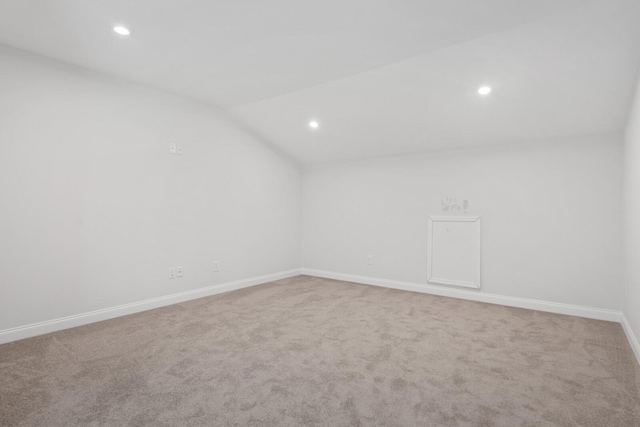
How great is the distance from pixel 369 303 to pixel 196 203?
2491 millimetres

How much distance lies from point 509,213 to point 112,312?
4.52 metres

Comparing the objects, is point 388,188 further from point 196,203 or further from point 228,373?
point 228,373

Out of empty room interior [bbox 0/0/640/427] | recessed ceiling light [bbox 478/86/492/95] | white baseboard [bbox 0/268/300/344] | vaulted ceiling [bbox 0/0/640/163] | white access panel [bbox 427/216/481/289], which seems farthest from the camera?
white access panel [bbox 427/216/481/289]

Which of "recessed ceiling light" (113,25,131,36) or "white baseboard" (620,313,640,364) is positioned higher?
"recessed ceiling light" (113,25,131,36)

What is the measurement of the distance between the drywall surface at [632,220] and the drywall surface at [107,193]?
13.6 feet

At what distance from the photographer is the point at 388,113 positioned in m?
3.78

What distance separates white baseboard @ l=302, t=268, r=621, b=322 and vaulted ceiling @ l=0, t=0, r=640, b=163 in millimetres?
1873

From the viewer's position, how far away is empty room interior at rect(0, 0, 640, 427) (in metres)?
1.95

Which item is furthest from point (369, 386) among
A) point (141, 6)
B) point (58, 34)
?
point (58, 34)

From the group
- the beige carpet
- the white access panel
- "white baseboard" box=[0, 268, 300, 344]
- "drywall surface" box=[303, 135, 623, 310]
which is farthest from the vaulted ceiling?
"white baseboard" box=[0, 268, 300, 344]

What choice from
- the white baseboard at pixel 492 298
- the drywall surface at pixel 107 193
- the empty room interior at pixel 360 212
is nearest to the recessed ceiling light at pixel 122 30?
the empty room interior at pixel 360 212

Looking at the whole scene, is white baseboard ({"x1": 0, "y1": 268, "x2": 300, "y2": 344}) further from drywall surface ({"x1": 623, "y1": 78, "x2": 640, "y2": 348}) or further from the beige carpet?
drywall surface ({"x1": 623, "y1": 78, "x2": 640, "y2": 348})

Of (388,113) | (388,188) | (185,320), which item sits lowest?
(185,320)

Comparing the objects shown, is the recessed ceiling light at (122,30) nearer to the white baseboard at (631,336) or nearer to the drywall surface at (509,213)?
the drywall surface at (509,213)
